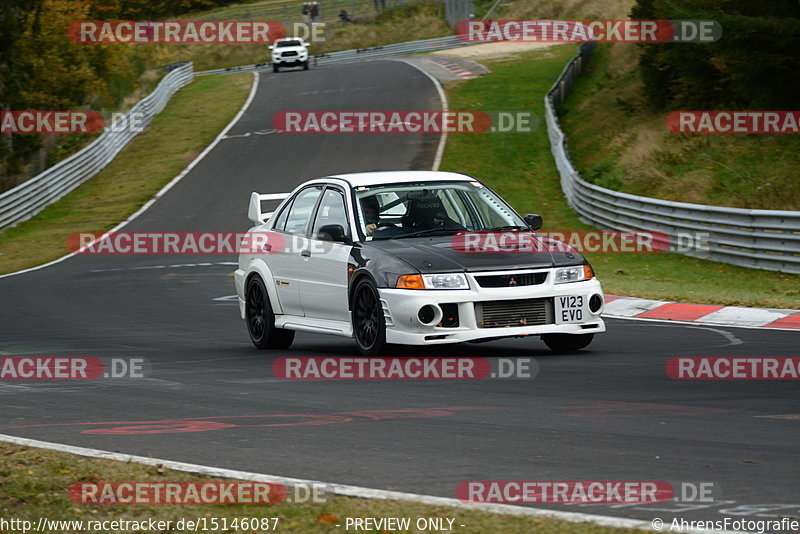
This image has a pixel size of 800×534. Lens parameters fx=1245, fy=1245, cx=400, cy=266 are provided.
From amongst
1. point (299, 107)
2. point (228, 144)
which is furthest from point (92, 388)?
point (299, 107)

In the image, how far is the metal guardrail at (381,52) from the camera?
2794 inches

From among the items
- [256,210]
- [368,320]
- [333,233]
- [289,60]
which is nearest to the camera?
[368,320]

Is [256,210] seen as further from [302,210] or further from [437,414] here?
[437,414]

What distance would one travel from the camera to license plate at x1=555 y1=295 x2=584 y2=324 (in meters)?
10.5

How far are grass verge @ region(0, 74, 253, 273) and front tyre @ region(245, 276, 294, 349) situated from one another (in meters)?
14.8

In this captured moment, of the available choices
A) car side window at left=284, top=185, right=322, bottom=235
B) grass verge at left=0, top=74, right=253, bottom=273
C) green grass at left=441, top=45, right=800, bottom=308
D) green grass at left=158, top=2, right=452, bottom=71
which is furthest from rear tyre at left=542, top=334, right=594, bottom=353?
green grass at left=158, top=2, right=452, bottom=71

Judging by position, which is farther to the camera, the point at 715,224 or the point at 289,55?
the point at 289,55

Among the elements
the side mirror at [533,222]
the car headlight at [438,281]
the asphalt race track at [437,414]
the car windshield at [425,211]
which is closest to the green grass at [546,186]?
the asphalt race track at [437,414]

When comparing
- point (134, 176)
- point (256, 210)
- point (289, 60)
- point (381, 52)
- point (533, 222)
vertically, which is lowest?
point (134, 176)

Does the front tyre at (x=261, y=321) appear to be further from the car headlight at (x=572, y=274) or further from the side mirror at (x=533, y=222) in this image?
the car headlight at (x=572, y=274)

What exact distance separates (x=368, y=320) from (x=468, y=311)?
1029 millimetres

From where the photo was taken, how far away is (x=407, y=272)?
10.4m

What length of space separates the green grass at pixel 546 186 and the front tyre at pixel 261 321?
18.8ft

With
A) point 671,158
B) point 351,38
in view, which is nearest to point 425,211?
point 671,158
